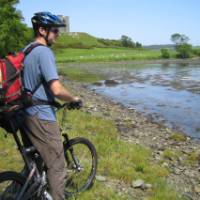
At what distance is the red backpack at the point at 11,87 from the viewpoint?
4.74 metres

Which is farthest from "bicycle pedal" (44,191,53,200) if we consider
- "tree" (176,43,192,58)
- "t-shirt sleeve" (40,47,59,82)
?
"tree" (176,43,192,58)

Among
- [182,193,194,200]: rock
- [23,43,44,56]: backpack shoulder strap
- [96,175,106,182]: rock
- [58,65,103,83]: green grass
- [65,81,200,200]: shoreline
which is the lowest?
[58,65,103,83]: green grass

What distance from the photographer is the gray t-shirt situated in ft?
16.4

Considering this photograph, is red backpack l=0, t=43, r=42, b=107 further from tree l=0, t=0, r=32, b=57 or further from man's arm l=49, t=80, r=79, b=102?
tree l=0, t=0, r=32, b=57

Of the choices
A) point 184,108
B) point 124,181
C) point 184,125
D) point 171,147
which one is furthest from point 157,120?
point 124,181

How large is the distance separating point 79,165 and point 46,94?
2.22m

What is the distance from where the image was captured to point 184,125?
20734 mm

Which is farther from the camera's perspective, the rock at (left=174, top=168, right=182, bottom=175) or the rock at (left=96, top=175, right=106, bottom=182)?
the rock at (left=174, top=168, right=182, bottom=175)

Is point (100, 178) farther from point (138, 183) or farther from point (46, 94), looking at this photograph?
point (46, 94)

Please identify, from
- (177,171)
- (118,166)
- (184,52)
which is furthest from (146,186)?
(184,52)

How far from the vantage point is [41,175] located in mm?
5715

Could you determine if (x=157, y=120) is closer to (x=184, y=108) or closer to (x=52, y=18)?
(x=184, y=108)

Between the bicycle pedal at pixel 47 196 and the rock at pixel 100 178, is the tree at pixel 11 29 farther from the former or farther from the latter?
the bicycle pedal at pixel 47 196

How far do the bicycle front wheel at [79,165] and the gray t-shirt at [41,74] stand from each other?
1.56m
